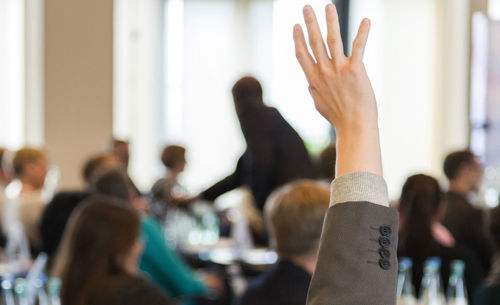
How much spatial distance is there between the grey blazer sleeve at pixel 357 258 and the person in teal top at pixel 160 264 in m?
3.35

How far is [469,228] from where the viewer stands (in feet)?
16.7

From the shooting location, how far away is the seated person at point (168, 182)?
6949mm

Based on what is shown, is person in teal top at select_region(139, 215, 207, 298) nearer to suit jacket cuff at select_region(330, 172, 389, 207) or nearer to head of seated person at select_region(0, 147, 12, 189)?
head of seated person at select_region(0, 147, 12, 189)

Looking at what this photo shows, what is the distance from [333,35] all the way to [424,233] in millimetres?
3369

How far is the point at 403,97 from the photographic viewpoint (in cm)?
969

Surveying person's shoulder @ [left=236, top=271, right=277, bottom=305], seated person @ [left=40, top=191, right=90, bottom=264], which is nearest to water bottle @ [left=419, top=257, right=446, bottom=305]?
person's shoulder @ [left=236, top=271, right=277, bottom=305]

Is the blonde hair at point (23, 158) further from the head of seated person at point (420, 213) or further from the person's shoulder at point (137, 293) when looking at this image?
the person's shoulder at point (137, 293)

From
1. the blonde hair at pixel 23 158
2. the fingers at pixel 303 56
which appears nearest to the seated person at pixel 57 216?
the blonde hair at pixel 23 158

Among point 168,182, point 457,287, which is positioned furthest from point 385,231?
point 168,182

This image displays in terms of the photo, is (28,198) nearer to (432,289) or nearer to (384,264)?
(432,289)

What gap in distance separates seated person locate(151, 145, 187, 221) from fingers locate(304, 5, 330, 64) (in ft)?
19.7

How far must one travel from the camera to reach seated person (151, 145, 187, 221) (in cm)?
695

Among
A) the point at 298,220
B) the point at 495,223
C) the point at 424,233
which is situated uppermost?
the point at 298,220

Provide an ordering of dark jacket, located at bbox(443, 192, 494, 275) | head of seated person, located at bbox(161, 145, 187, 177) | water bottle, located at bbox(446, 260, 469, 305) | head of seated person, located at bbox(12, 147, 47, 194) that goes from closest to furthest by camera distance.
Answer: water bottle, located at bbox(446, 260, 469, 305)
dark jacket, located at bbox(443, 192, 494, 275)
head of seated person, located at bbox(12, 147, 47, 194)
head of seated person, located at bbox(161, 145, 187, 177)
